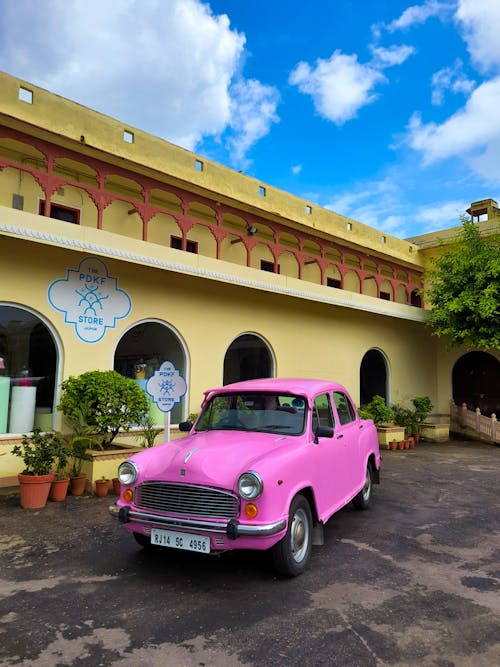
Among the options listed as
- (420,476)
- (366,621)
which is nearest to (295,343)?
(420,476)

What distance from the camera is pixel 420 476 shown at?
9.05 m

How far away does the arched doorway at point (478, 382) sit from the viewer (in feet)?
56.2

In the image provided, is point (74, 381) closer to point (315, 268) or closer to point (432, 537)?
point (432, 537)

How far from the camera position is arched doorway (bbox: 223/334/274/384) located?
37.8 feet

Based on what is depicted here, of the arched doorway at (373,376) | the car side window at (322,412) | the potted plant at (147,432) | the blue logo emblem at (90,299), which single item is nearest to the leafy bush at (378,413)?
the arched doorway at (373,376)

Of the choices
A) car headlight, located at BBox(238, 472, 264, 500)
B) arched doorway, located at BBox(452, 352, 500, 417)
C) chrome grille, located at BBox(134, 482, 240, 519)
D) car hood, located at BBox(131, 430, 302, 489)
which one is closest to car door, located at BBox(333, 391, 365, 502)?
car hood, located at BBox(131, 430, 302, 489)

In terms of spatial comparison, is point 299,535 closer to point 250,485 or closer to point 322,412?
point 250,485

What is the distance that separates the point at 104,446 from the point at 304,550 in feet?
15.4

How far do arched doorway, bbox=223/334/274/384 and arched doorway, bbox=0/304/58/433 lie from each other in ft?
13.7

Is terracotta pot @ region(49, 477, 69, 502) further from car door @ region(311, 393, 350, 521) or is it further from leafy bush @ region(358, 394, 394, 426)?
leafy bush @ region(358, 394, 394, 426)

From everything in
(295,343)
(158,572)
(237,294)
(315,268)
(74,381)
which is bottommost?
(158,572)

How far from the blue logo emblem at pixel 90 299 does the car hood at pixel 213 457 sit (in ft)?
15.1

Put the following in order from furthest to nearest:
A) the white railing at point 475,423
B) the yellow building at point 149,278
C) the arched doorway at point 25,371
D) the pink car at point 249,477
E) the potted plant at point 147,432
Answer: the white railing at point 475,423
the potted plant at point 147,432
the yellow building at point 149,278
the arched doorway at point 25,371
the pink car at point 249,477

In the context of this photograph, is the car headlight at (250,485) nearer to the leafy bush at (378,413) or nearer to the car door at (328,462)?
the car door at (328,462)
